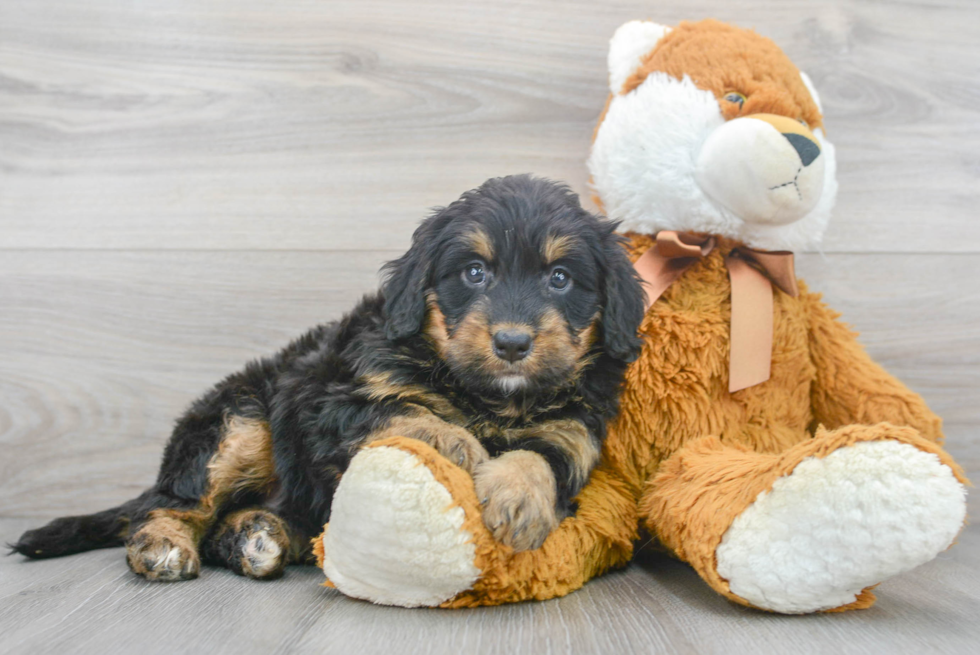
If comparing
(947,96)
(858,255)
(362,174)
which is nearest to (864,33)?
(947,96)

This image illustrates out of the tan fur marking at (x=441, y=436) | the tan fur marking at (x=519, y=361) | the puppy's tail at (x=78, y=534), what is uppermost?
the tan fur marking at (x=519, y=361)

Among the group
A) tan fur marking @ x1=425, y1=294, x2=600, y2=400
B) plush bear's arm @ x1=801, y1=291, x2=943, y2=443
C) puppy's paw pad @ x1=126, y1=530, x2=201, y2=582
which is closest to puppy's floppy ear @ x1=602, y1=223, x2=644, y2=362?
tan fur marking @ x1=425, y1=294, x2=600, y2=400

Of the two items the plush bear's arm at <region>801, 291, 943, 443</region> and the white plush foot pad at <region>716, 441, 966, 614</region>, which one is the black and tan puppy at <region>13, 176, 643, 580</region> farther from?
the plush bear's arm at <region>801, 291, 943, 443</region>

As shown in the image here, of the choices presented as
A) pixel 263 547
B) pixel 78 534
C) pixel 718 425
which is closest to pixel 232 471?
pixel 263 547

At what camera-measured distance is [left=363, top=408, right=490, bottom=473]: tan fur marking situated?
1.52 meters

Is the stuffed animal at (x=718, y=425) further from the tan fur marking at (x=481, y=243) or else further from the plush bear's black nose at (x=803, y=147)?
the tan fur marking at (x=481, y=243)

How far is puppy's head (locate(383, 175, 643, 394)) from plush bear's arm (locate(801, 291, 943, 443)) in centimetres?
64

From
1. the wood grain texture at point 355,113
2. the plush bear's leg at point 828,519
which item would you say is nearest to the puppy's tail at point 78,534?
the wood grain texture at point 355,113

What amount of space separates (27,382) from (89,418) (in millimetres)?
246

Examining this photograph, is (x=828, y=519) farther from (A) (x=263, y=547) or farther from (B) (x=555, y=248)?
(A) (x=263, y=547)

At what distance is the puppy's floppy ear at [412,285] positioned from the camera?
170 centimetres

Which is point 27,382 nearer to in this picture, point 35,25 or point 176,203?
point 176,203

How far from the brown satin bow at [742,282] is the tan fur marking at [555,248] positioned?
32 centimetres

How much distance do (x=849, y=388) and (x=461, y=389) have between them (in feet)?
3.49
